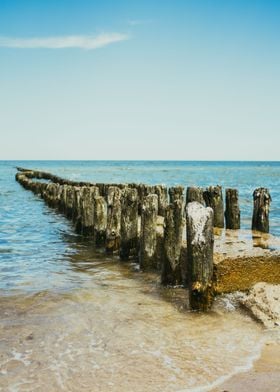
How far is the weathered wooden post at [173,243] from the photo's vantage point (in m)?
6.64

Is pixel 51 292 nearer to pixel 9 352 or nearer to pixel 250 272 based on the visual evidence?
pixel 9 352

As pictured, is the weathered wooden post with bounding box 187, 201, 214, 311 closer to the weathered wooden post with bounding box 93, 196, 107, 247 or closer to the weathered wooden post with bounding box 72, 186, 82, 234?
the weathered wooden post with bounding box 93, 196, 107, 247

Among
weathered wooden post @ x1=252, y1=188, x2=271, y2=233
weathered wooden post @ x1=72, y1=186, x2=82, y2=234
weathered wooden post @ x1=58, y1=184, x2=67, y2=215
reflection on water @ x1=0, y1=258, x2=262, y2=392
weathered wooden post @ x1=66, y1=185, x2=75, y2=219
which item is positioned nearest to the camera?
reflection on water @ x1=0, y1=258, x2=262, y2=392

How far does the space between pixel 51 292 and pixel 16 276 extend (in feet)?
4.24

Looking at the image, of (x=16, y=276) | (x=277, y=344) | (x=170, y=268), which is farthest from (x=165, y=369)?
(x=16, y=276)

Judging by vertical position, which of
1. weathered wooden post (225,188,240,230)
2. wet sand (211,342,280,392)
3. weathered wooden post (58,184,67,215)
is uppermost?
weathered wooden post (225,188,240,230)

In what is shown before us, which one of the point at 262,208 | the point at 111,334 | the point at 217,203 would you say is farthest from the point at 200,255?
the point at 217,203

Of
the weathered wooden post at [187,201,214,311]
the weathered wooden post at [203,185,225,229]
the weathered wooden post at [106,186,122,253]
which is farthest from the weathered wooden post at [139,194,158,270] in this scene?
the weathered wooden post at [203,185,225,229]

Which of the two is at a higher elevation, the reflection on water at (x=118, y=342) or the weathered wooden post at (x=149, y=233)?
the weathered wooden post at (x=149, y=233)

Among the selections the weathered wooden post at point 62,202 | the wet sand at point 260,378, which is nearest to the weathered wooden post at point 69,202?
the weathered wooden post at point 62,202

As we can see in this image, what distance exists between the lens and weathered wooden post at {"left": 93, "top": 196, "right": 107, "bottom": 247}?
10.1 m

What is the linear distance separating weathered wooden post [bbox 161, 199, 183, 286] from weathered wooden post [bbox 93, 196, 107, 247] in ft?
Answer: 11.9

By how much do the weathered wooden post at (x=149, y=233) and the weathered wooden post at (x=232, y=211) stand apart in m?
2.22

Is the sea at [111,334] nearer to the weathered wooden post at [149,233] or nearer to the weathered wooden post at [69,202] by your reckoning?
the weathered wooden post at [149,233]
